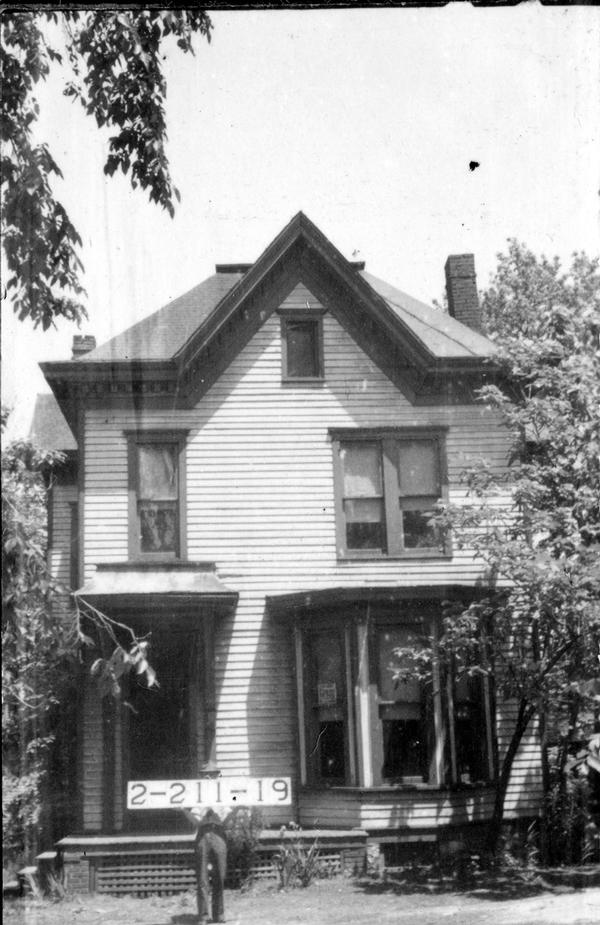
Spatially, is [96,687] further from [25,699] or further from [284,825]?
[25,699]

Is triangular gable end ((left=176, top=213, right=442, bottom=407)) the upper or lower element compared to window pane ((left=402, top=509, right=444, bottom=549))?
upper

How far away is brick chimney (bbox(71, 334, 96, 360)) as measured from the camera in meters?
10.1

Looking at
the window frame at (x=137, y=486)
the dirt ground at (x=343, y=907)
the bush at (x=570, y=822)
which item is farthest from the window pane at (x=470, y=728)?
the window frame at (x=137, y=486)

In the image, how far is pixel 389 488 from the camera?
11.9 m

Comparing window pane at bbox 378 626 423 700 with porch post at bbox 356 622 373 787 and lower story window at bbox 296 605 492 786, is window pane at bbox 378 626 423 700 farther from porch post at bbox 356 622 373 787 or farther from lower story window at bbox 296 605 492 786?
porch post at bbox 356 622 373 787

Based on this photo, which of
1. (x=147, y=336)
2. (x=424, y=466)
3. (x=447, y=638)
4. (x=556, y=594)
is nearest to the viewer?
(x=556, y=594)

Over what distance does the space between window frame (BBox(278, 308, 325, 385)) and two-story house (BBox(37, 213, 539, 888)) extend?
→ 1.0 inches

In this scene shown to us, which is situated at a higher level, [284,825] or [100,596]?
[100,596]

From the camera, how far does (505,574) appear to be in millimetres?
9969

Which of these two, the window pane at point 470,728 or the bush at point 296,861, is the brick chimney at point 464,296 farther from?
the bush at point 296,861

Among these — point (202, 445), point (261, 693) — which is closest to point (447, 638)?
point (261, 693)

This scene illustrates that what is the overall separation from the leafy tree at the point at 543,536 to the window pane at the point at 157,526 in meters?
3.29

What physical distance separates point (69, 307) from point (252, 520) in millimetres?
4596

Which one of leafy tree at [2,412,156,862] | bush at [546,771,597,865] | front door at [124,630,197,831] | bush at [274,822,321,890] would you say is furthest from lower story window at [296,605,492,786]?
leafy tree at [2,412,156,862]
